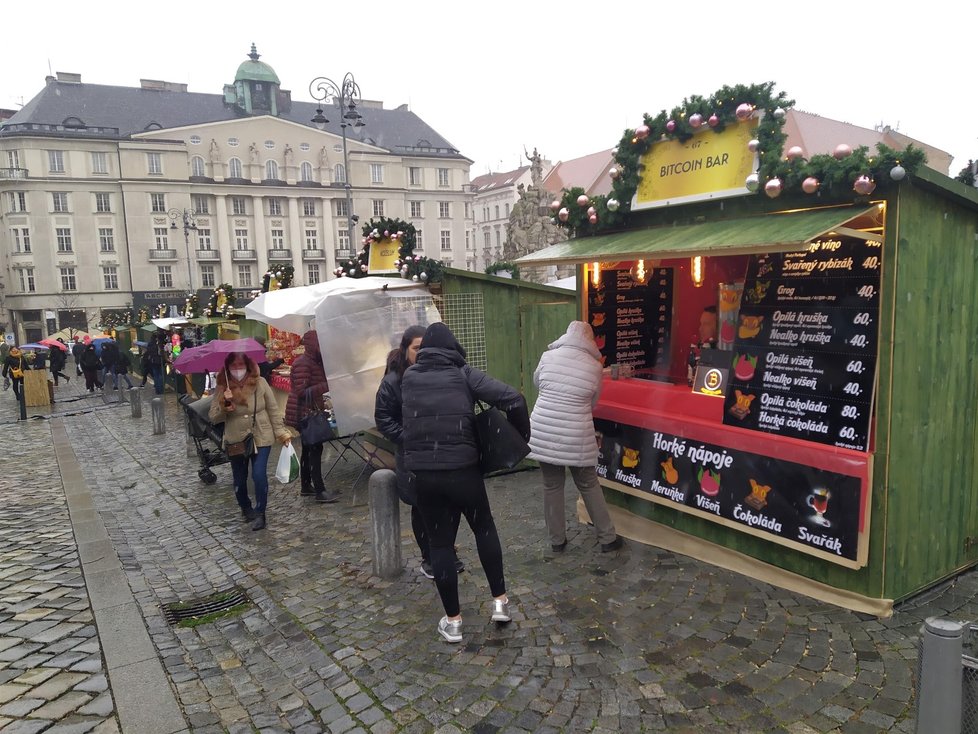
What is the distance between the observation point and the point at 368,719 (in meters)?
3.44

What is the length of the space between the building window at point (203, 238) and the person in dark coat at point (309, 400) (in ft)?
196

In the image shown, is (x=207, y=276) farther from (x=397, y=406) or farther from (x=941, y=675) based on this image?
(x=941, y=675)

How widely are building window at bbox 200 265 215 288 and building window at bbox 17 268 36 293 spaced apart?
536 inches

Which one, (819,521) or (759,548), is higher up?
(819,521)

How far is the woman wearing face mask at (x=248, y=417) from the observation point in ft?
21.5

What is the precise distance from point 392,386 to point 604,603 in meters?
2.11

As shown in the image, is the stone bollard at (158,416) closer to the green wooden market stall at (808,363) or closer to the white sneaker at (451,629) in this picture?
the green wooden market stall at (808,363)

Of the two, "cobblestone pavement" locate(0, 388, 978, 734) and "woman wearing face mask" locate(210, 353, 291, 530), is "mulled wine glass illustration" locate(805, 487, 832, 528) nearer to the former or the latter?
"cobblestone pavement" locate(0, 388, 978, 734)

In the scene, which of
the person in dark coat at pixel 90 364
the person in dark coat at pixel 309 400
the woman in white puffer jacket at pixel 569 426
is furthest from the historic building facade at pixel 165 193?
the woman in white puffer jacket at pixel 569 426

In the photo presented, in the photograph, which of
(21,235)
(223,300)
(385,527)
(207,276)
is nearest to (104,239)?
(21,235)

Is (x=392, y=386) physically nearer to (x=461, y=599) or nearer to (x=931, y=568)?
(x=461, y=599)

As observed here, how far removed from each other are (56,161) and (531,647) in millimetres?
68093

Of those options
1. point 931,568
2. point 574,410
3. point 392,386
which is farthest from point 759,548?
point 392,386

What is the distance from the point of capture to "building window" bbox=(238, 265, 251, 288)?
62875 mm
